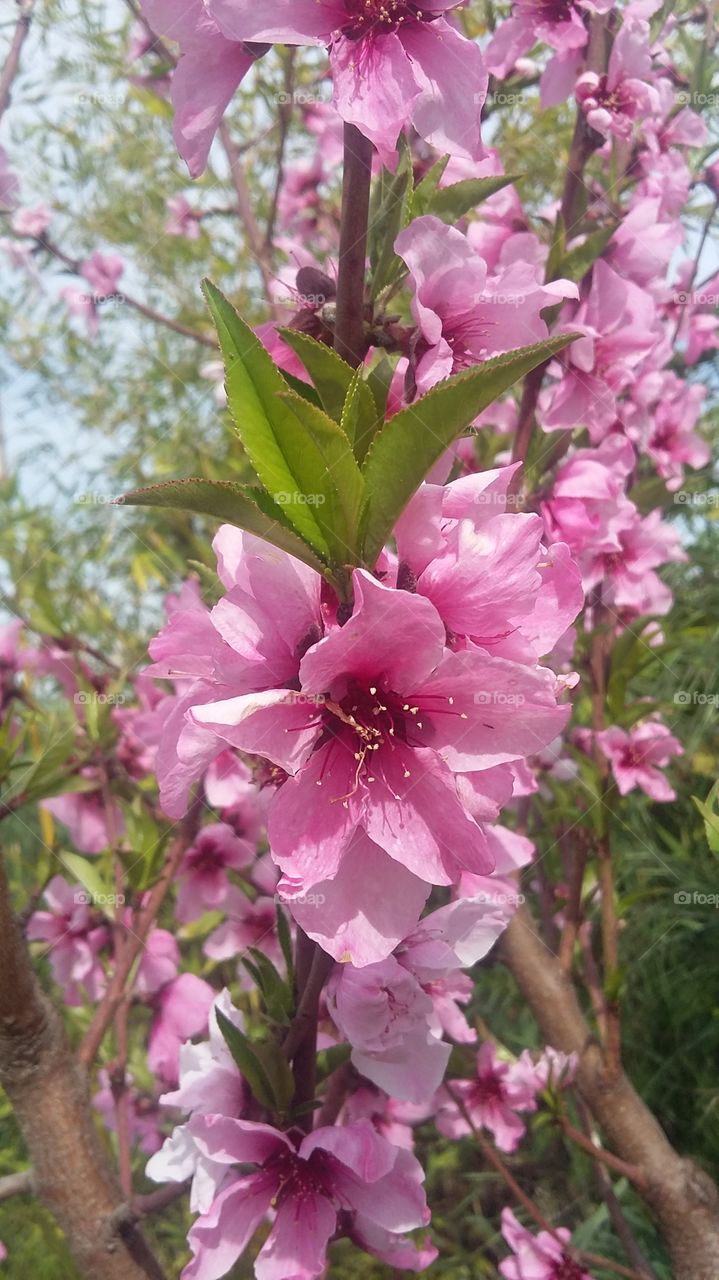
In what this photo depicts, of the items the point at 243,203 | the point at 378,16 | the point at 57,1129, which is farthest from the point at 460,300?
the point at 243,203

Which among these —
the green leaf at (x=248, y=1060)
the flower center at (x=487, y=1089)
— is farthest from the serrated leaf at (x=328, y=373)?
the flower center at (x=487, y=1089)

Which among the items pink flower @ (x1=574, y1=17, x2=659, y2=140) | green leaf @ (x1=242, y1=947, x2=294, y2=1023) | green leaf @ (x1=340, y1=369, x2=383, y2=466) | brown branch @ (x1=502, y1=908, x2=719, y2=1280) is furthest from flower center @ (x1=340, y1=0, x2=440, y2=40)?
brown branch @ (x1=502, y1=908, x2=719, y2=1280)

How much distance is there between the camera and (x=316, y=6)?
51 cm

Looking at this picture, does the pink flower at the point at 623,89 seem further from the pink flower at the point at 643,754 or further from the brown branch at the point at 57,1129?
the brown branch at the point at 57,1129

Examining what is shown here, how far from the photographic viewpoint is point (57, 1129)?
0.75m

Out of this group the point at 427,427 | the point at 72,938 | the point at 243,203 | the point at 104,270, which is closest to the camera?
the point at 427,427

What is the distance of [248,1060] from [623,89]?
3.46 feet

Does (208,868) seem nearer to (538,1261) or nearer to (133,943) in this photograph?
(133,943)

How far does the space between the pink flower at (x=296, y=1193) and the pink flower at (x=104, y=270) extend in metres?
2.21

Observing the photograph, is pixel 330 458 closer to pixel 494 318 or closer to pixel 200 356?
pixel 494 318

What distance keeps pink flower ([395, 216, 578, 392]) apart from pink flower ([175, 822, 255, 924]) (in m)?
0.84

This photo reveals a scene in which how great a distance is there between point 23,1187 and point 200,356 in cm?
277

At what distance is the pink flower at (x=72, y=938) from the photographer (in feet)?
3.89

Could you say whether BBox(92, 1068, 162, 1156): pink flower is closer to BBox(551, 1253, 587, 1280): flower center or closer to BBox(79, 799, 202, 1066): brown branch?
BBox(79, 799, 202, 1066): brown branch
